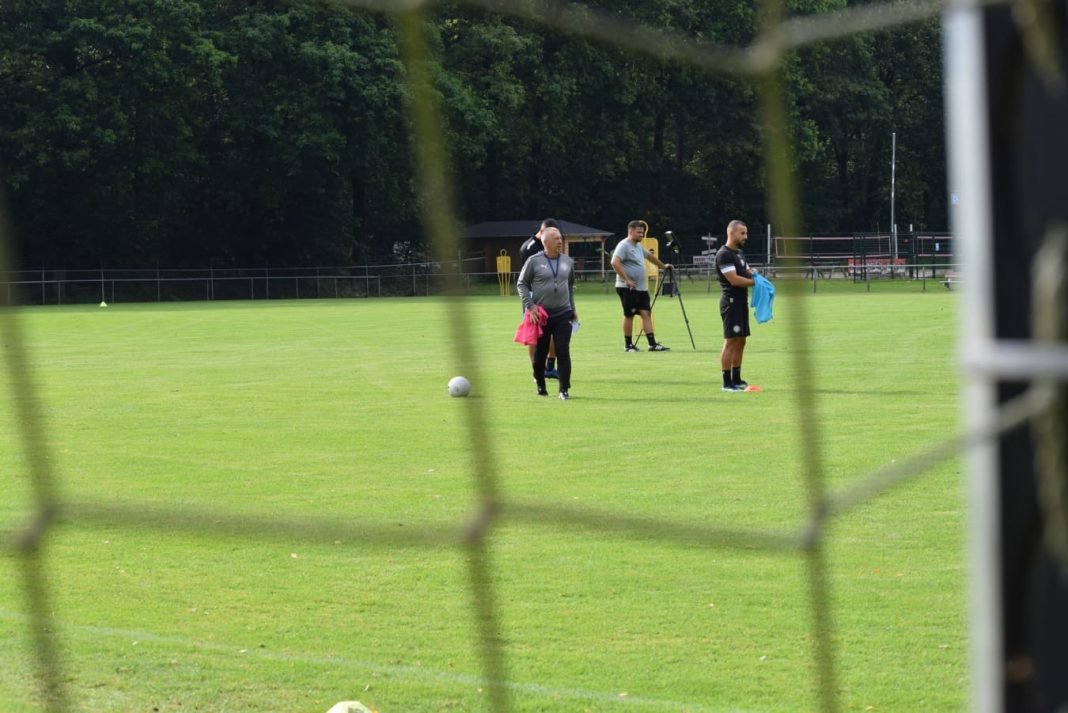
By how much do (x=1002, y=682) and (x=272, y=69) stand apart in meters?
20.1

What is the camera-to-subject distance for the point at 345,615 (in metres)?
5.53

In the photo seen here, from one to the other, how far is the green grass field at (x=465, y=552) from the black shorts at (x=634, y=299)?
9.02ft

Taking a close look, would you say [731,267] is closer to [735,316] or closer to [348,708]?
[735,316]

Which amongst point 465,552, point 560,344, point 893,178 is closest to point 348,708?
point 465,552

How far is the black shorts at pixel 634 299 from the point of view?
730 inches

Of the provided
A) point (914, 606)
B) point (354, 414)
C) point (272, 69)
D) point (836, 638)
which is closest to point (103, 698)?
point (836, 638)

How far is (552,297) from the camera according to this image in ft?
45.0

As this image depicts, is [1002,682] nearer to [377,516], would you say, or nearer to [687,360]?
[377,516]

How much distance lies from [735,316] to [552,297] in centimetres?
161

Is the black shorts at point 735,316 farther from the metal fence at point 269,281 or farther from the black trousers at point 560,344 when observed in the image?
the metal fence at point 269,281

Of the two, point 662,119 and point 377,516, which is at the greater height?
point 662,119

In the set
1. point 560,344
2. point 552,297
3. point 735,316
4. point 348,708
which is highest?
point 552,297

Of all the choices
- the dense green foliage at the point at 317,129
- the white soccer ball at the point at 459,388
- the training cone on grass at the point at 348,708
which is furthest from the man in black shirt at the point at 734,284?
the training cone on grass at the point at 348,708

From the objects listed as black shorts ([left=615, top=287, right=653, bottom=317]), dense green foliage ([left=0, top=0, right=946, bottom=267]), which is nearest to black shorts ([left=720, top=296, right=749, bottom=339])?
dense green foliage ([left=0, top=0, right=946, bottom=267])
